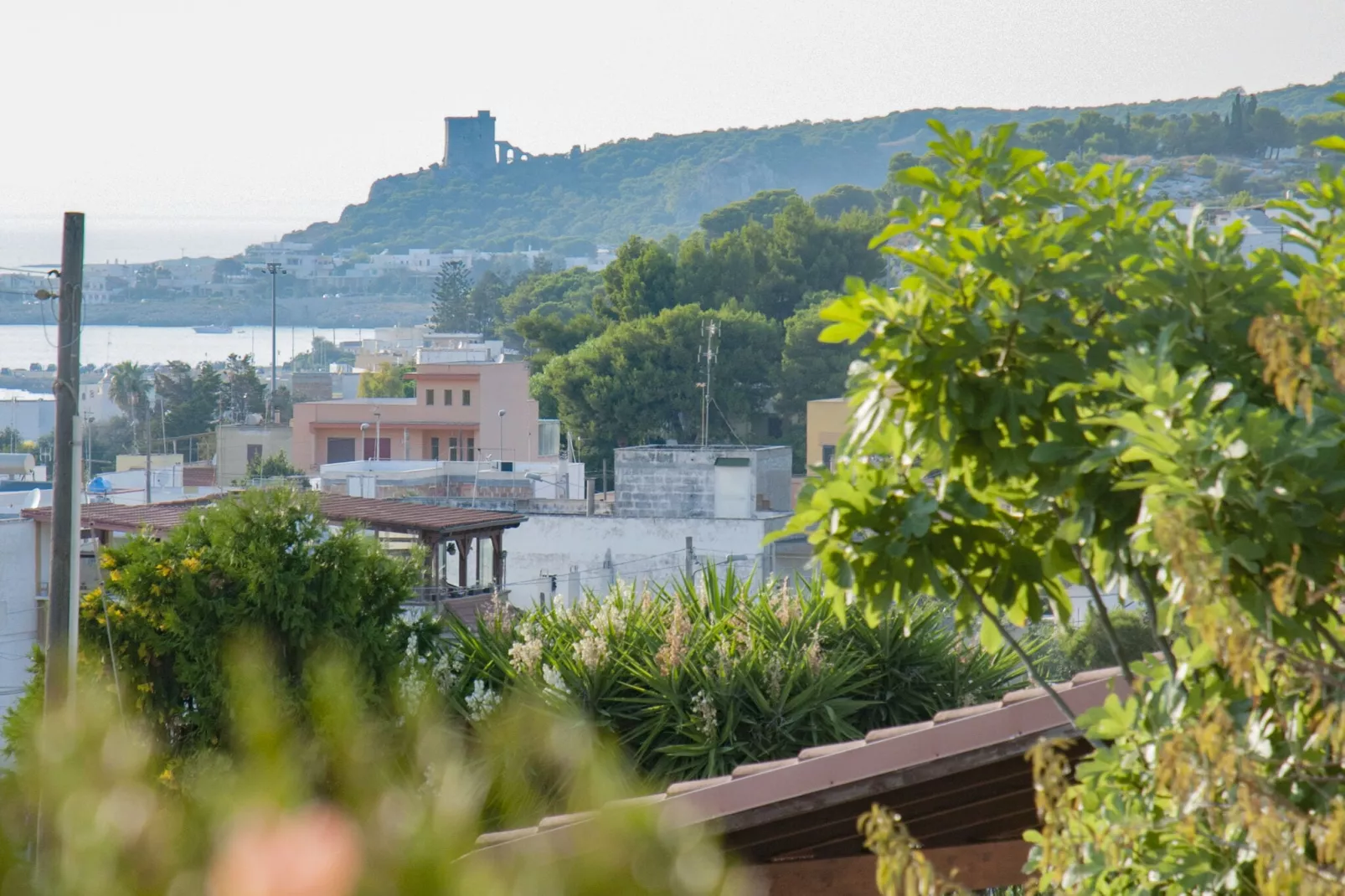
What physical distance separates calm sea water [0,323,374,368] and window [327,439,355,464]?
84.0 metres

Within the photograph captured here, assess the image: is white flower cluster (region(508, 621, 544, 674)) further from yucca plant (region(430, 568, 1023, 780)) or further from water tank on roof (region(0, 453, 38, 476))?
water tank on roof (region(0, 453, 38, 476))

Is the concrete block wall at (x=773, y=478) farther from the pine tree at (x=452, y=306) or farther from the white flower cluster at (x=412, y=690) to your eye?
the pine tree at (x=452, y=306)

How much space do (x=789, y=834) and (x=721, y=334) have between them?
1646 inches

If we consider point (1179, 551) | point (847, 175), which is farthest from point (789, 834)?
point (847, 175)

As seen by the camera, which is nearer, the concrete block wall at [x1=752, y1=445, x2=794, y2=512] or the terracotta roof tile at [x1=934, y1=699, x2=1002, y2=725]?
the terracotta roof tile at [x1=934, y1=699, x2=1002, y2=725]

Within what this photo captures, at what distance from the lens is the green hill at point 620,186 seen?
15350 cm

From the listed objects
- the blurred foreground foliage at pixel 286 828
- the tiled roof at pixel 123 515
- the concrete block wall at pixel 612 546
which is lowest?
the concrete block wall at pixel 612 546

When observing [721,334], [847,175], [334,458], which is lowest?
[334,458]

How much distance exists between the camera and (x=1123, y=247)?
2143 millimetres

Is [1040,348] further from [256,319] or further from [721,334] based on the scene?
[256,319]

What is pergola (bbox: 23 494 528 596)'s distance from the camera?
1520 centimetres

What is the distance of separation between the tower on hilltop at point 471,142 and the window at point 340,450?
127m

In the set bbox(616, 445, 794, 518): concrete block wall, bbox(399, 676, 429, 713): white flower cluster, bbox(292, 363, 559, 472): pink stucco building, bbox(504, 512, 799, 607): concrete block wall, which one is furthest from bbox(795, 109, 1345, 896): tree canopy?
bbox(292, 363, 559, 472): pink stucco building

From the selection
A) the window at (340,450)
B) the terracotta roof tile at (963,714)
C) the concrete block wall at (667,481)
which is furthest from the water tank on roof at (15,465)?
the terracotta roof tile at (963,714)
